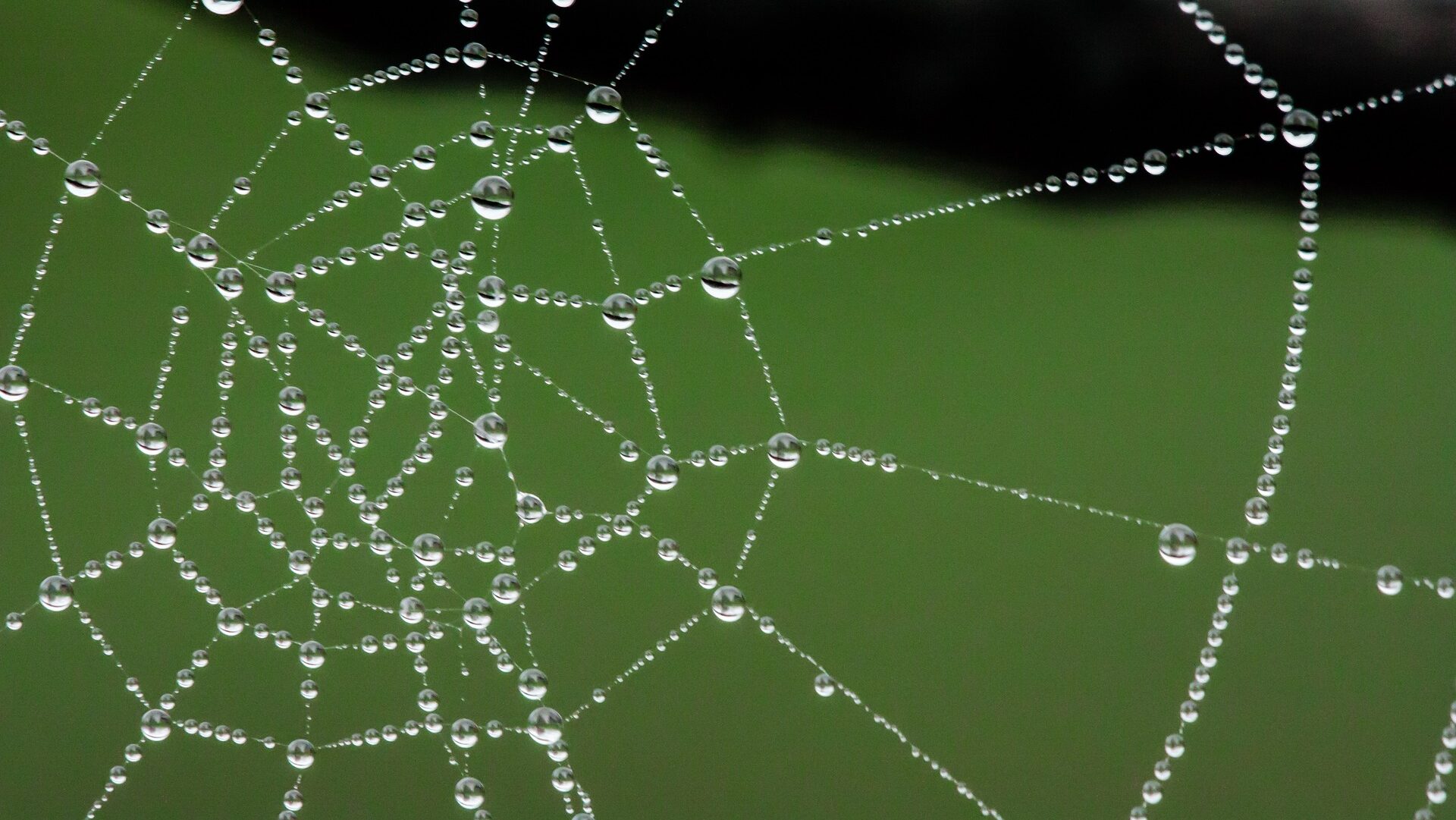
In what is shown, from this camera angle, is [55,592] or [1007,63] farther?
[1007,63]

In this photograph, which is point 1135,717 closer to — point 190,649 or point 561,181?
point 561,181

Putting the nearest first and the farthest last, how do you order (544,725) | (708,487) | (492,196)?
(492,196)
(544,725)
(708,487)

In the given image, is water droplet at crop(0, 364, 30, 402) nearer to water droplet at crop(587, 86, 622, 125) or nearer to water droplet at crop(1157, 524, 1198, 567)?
water droplet at crop(587, 86, 622, 125)

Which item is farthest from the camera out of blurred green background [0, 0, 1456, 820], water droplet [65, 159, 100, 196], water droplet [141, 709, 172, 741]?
blurred green background [0, 0, 1456, 820]

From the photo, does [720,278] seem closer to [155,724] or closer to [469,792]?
[469,792]

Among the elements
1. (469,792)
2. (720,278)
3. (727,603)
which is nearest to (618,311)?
(720,278)

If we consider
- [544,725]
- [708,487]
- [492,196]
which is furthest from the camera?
[708,487]

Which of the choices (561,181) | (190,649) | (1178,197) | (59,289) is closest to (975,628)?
(1178,197)

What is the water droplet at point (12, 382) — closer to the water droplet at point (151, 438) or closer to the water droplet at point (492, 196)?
the water droplet at point (151, 438)

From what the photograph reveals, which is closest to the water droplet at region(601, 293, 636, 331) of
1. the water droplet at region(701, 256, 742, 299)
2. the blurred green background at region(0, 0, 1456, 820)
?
the water droplet at region(701, 256, 742, 299)
